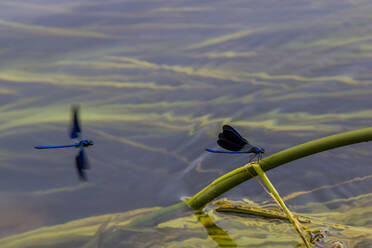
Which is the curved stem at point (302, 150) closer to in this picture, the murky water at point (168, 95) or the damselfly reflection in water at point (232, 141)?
the damselfly reflection in water at point (232, 141)

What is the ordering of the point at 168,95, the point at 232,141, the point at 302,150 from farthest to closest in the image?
1. the point at 168,95
2. the point at 232,141
3. the point at 302,150

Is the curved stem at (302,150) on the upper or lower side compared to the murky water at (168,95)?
lower

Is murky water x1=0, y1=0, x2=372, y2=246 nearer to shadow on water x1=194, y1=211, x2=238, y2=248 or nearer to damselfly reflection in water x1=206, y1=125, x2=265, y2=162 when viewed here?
shadow on water x1=194, y1=211, x2=238, y2=248

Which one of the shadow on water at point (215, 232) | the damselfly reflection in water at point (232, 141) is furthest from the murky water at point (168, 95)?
the damselfly reflection in water at point (232, 141)

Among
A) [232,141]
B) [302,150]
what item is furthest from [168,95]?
[302,150]

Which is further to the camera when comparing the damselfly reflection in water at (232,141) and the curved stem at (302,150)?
the damselfly reflection in water at (232,141)

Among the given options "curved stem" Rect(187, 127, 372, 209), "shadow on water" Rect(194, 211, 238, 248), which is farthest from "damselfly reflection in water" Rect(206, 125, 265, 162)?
"shadow on water" Rect(194, 211, 238, 248)

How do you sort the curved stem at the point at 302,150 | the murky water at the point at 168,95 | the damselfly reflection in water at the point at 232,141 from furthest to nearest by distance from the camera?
the murky water at the point at 168,95, the damselfly reflection in water at the point at 232,141, the curved stem at the point at 302,150

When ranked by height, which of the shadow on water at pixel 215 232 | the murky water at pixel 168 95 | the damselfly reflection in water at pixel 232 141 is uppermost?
the murky water at pixel 168 95

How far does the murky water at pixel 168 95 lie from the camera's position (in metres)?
1.71

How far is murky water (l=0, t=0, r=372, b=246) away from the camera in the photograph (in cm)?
171

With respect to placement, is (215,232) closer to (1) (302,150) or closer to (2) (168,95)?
(1) (302,150)

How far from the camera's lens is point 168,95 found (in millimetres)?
2418

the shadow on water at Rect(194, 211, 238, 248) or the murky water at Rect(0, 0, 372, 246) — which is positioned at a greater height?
the murky water at Rect(0, 0, 372, 246)
